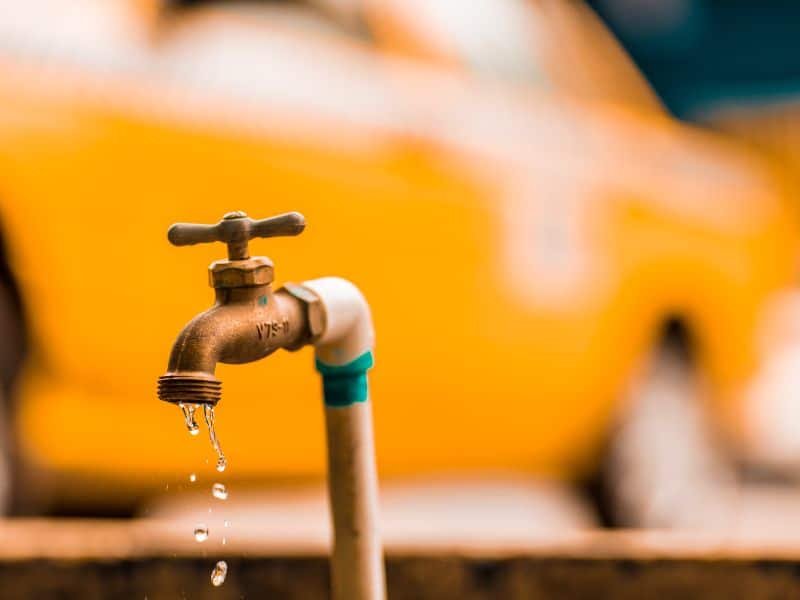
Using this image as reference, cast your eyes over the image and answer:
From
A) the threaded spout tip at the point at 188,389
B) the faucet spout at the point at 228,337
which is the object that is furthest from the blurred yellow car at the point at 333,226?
the threaded spout tip at the point at 188,389

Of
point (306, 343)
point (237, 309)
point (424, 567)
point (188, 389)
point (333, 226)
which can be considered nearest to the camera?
point (188, 389)

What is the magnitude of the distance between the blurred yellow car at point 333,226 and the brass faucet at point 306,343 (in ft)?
4.14

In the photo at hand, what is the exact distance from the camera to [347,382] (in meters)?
1.39

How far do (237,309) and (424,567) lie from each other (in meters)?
0.57

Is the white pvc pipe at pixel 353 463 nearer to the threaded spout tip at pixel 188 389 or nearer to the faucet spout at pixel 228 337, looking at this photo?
the faucet spout at pixel 228 337

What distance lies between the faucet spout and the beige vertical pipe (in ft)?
0.35

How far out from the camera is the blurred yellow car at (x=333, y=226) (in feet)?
8.78

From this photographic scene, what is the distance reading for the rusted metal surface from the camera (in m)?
1.60

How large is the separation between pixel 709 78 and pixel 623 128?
10.7 ft

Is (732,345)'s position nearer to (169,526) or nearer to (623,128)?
(623,128)

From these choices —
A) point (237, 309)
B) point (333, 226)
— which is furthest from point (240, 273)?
point (333, 226)

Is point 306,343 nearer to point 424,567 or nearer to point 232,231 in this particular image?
point 232,231

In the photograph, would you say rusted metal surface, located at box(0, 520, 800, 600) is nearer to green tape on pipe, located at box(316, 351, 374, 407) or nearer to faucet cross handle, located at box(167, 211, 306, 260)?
green tape on pipe, located at box(316, 351, 374, 407)

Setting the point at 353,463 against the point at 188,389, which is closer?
the point at 188,389
